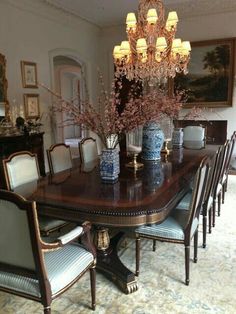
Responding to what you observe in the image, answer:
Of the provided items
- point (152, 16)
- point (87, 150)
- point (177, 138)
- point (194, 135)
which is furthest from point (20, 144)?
point (194, 135)

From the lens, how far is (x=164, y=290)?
2164 mm

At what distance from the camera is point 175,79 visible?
6301mm

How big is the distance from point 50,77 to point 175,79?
8.60 feet

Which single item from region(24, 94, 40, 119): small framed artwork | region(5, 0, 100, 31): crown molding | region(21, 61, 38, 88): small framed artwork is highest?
region(5, 0, 100, 31): crown molding

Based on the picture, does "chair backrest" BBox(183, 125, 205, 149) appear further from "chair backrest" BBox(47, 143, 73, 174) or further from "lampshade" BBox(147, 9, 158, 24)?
"chair backrest" BBox(47, 143, 73, 174)

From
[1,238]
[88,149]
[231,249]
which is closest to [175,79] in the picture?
[88,149]

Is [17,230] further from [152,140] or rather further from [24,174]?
[152,140]

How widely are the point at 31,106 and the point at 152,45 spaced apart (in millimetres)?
2399

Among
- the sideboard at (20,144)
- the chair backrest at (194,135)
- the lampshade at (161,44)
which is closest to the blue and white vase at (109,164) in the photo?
the sideboard at (20,144)

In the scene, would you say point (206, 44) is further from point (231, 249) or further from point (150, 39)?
point (231, 249)

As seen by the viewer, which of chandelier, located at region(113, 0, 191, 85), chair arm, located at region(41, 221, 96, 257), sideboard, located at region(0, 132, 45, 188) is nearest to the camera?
chair arm, located at region(41, 221, 96, 257)

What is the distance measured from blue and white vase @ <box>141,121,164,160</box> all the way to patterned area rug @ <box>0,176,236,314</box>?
93cm

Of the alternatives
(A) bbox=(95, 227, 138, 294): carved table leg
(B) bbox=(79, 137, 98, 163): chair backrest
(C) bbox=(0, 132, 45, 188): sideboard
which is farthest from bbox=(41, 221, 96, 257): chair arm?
(C) bbox=(0, 132, 45, 188): sideboard

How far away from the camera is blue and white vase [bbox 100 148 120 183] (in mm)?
2309
